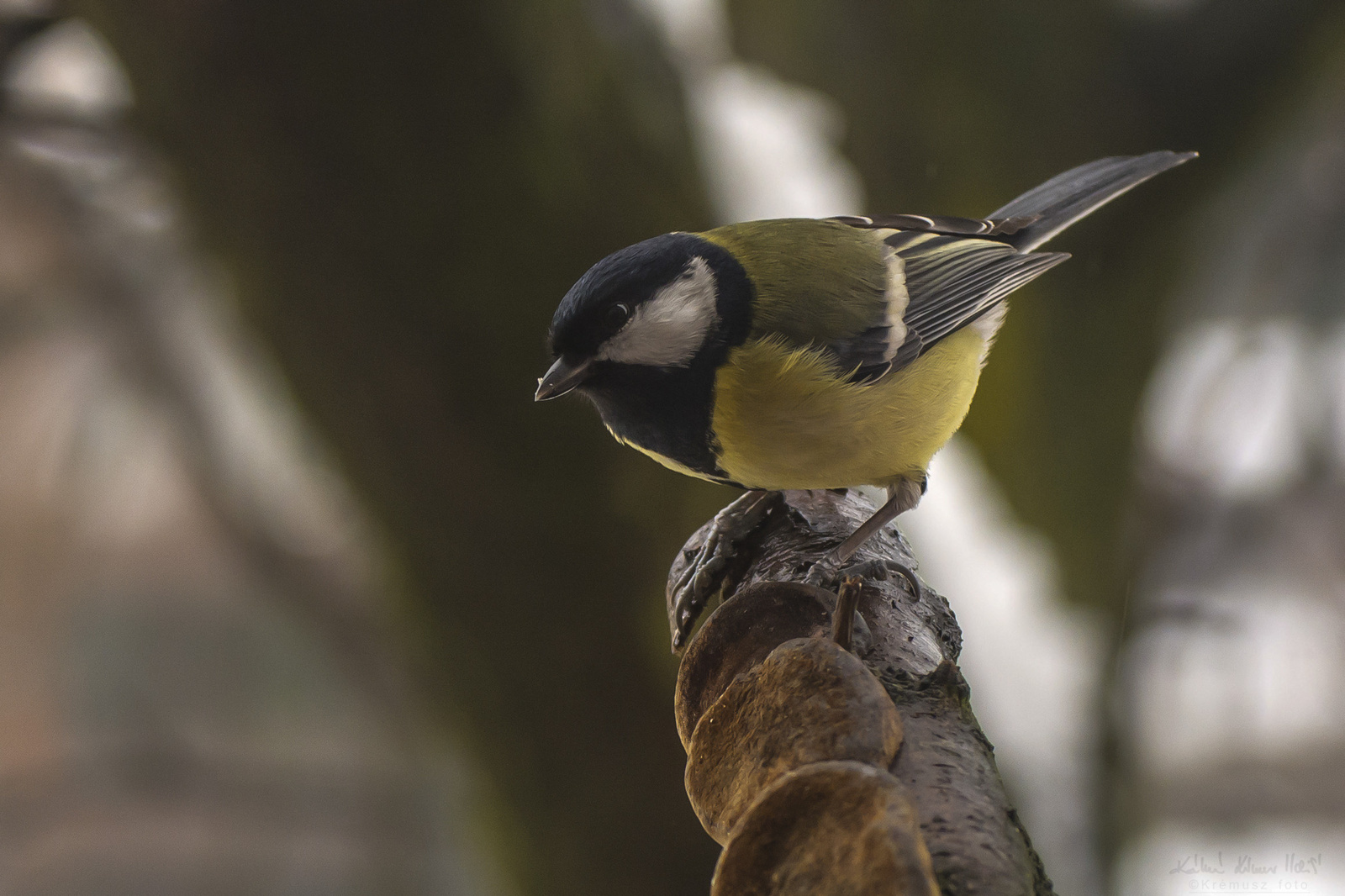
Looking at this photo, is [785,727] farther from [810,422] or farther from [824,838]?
[810,422]

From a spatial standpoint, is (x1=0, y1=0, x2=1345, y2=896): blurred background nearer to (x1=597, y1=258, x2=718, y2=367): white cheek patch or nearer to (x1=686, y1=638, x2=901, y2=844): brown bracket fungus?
(x1=597, y1=258, x2=718, y2=367): white cheek patch

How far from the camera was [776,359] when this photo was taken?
1029 mm

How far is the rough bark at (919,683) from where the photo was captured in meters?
0.44

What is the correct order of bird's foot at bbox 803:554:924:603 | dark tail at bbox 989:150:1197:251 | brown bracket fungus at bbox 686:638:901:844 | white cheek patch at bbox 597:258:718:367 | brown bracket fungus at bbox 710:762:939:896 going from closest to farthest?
brown bracket fungus at bbox 710:762:939:896, brown bracket fungus at bbox 686:638:901:844, bird's foot at bbox 803:554:924:603, white cheek patch at bbox 597:258:718:367, dark tail at bbox 989:150:1197:251

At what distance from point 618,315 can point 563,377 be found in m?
0.08

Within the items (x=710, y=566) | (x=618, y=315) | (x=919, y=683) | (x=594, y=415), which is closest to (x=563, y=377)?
(x=618, y=315)

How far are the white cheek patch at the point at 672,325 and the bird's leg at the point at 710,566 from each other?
18 centimetres

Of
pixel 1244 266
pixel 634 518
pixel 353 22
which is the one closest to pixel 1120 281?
pixel 1244 266

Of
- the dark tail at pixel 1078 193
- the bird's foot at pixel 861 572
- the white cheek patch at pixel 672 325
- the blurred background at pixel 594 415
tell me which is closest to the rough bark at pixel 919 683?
the bird's foot at pixel 861 572

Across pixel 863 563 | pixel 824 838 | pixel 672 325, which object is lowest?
pixel 863 563

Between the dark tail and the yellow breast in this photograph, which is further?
the dark tail

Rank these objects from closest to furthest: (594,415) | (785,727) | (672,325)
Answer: (785,727)
(672,325)
(594,415)

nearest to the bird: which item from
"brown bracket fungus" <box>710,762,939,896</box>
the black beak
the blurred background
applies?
the black beak

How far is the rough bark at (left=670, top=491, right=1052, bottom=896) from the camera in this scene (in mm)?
444
